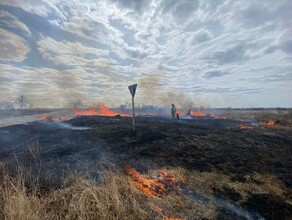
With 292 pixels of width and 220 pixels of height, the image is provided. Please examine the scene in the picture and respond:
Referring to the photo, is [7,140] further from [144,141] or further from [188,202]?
[188,202]

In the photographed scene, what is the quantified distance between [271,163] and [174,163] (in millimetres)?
3892

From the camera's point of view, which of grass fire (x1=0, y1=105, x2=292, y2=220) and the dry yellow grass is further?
grass fire (x1=0, y1=105, x2=292, y2=220)

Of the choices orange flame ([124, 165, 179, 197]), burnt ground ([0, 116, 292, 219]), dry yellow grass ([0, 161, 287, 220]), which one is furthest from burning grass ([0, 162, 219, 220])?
burnt ground ([0, 116, 292, 219])

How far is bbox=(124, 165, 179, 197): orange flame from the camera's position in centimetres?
619

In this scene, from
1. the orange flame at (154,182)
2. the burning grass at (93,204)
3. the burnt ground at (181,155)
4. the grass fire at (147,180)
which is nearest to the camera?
the burning grass at (93,204)

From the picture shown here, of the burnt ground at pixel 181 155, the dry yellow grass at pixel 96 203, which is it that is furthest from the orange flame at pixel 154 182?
the burnt ground at pixel 181 155

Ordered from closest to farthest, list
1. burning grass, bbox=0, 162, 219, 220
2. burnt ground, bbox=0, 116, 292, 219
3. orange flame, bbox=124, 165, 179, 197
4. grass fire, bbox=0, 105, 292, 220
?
burning grass, bbox=0, 162, 219, 220, grass fire, bbox=0, 105, 292, 220, orange flame, bbox=124, 165, 179, 197, burnt ground, bbox=0, 116, 292, 219

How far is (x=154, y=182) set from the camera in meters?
6.80

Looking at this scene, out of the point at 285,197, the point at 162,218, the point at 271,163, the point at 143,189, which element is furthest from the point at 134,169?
the point at 271,163

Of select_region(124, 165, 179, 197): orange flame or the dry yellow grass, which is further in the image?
select_region(124, 165, 179, 197): orange flame

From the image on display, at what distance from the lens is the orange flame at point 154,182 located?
6191mm

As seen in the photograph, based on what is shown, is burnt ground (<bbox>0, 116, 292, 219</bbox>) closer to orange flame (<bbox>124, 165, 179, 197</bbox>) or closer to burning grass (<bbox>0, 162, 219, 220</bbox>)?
orange flame (<bbox>124, 165, 179, 197</bbox>)

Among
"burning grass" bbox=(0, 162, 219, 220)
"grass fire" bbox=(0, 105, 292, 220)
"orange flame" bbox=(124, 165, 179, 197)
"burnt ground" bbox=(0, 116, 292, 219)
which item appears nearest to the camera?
"burning grass" bbox=(0, 162, 219, 220)

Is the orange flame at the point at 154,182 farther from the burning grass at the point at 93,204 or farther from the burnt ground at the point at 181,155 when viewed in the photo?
the burnt ground at the point at 181,155
